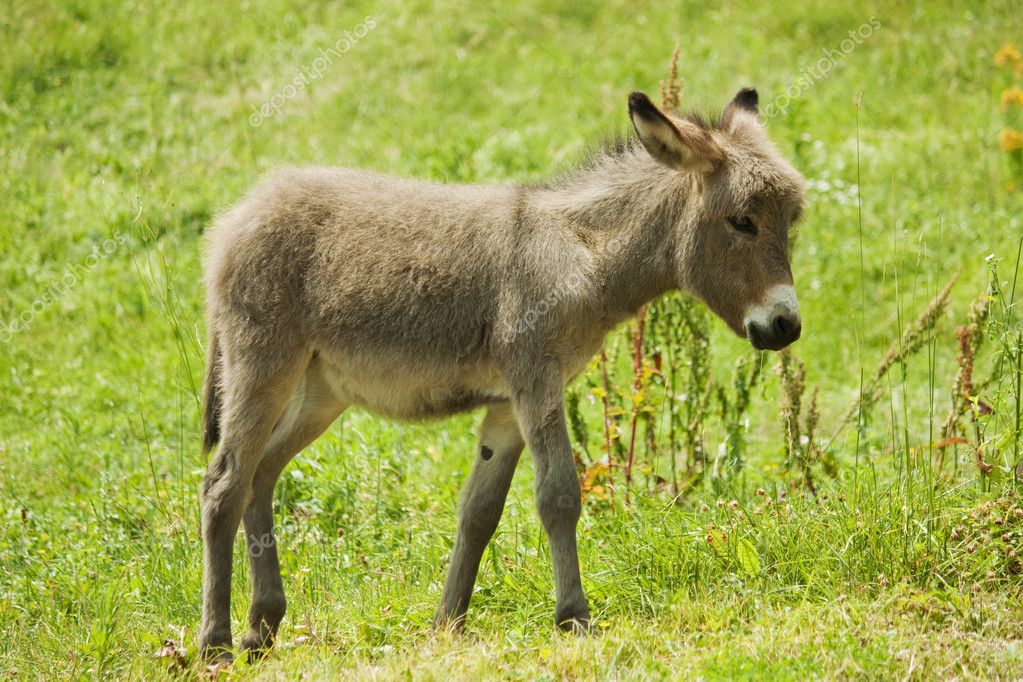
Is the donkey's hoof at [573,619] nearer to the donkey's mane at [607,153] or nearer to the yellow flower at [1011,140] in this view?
the donkey's mane at [607,153]

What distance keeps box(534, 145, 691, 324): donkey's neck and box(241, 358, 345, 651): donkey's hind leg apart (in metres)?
1.49

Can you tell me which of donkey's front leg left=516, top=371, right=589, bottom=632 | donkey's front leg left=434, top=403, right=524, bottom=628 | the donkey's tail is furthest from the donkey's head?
the donkey's tail

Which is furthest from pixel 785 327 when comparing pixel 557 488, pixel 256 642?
pixel 256 642

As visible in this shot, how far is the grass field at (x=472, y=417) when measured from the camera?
5.04m

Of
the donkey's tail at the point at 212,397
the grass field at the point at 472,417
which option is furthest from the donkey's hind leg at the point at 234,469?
the donkey's tail at the point at 212,397

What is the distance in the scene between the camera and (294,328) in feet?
17.8

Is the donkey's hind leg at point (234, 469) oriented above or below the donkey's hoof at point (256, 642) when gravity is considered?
above

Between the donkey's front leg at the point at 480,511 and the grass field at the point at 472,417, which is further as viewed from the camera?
the donkey's front leg at the point at 480,511

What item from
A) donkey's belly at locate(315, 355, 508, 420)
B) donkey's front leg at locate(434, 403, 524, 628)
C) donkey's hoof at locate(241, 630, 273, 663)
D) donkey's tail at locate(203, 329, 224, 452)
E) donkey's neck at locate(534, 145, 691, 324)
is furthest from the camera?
donkey's tail at locate(203, 329, 224, 452)

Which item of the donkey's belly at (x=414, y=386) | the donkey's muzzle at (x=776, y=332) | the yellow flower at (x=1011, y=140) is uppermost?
the yellow flower at (x=1011, y=140)

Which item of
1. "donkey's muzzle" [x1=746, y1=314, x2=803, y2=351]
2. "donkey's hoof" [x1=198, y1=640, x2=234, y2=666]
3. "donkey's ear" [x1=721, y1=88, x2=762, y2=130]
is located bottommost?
"donkey's hoof" [x1=198, y1=640, x2=234, y2=666]

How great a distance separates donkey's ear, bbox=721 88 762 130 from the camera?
5.36 metres

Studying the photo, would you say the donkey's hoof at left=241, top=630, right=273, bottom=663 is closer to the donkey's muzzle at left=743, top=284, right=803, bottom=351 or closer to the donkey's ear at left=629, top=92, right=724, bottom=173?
the donkey's muzzle at left=743, top=284, right=803, bottom=351

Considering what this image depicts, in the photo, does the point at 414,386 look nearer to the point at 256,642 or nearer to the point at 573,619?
the point at 573,619
